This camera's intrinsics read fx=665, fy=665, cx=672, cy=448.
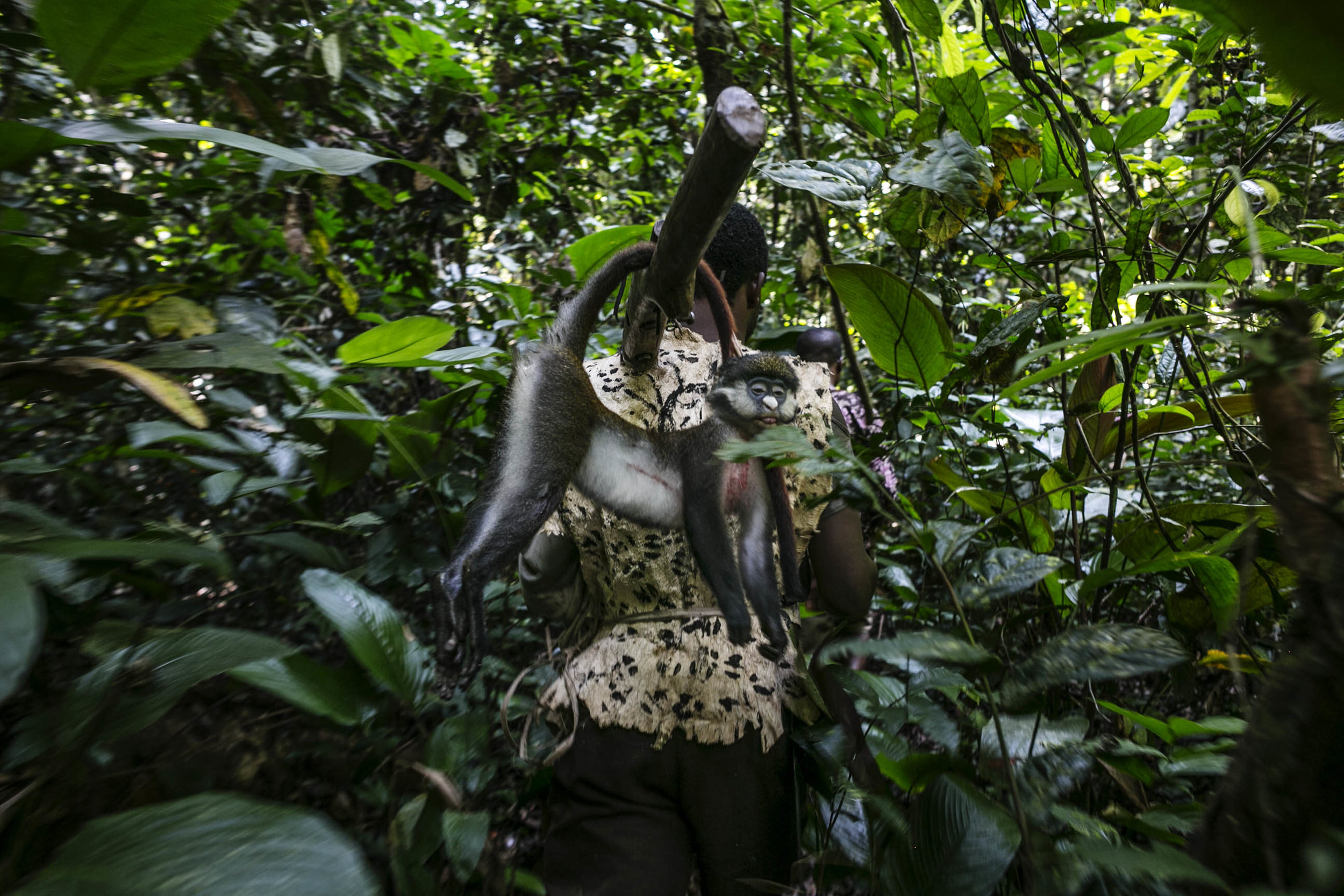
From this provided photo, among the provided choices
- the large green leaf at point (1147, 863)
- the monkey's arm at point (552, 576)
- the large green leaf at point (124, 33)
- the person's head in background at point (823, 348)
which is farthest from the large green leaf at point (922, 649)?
the person's head in background at point (823, 348)

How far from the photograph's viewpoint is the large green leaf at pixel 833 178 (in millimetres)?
920

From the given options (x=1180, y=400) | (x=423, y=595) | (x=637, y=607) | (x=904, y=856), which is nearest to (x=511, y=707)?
(x=423, y=595)

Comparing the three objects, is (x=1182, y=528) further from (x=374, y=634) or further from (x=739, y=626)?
(x=374, y=634)

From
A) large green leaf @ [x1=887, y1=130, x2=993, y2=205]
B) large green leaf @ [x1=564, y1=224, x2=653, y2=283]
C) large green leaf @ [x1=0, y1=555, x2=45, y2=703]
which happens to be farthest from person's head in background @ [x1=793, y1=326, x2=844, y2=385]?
large green leaf @ [x1=0, y1=555, x2=45, y2=703]

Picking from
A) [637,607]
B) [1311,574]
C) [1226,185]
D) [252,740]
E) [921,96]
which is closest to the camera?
[1311,574]

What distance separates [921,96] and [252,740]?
6.54 ft

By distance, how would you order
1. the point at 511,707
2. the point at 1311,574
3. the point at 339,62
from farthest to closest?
the point at 339,62 → the point at 511,707 → the point at 1311,574

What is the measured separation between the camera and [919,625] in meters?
1.93

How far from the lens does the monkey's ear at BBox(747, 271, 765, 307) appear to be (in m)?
1.29

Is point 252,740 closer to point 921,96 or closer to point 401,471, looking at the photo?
point 401,471

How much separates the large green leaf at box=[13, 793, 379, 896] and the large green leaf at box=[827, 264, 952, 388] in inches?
39.0

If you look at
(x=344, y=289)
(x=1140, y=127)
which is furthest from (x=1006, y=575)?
(x=344, y=289)

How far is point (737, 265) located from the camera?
1.23 meters

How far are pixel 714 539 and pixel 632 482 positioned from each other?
15 cm
